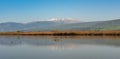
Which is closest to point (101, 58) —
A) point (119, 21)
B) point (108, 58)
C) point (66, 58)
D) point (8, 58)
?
point (108, 58)

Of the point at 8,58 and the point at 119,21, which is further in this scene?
the point at 119,21

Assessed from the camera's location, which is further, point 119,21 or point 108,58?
point 119,21

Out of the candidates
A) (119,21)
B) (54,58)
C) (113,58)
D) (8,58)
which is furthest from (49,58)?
(119,21)

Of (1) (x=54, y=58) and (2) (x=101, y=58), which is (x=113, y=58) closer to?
(2) (x=101, y=58)

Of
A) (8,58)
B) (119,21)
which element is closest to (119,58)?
(8,58)

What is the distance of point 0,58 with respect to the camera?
15.1 metres

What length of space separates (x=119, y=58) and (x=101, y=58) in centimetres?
91

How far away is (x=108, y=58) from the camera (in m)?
14.6

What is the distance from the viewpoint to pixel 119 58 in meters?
14.4

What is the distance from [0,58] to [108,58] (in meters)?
5.67

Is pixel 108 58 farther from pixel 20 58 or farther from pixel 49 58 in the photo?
pixel 20 58

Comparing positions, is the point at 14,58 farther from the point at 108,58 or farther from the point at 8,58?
the point at 108,58

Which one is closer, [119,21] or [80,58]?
[80,58]

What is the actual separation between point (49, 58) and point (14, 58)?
1872 millimetres
